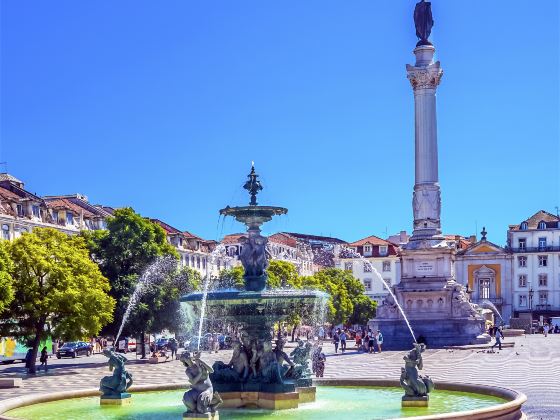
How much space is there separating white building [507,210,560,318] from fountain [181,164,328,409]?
91.4 metres

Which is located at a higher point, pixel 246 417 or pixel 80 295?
pixel 80 295

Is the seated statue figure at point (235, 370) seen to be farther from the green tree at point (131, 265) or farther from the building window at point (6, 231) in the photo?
the building window at point (6, 231)

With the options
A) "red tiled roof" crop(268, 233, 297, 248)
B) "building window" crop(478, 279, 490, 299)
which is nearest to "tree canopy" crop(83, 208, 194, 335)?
"building window" crop(478, 279, 490, 299)

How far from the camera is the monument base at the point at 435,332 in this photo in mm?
53844

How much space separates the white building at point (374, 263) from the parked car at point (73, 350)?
59.9 m

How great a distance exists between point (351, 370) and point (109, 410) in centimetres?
1774

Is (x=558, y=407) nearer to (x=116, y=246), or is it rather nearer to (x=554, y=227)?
(x=116, y=246)

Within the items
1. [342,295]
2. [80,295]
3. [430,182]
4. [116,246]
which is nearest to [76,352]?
[116,246]

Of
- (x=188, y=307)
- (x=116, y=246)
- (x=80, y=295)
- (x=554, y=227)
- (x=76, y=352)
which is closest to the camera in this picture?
(x=188, y=307)

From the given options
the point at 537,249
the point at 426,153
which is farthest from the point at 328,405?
the point at 537,249

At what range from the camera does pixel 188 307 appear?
2130cm

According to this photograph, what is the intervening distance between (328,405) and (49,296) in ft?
70.3

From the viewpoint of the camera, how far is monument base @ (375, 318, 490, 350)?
2120 inches

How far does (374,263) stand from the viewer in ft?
389
